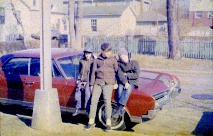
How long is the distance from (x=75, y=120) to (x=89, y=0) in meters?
43.1

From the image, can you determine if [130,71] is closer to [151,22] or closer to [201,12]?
[151,22]

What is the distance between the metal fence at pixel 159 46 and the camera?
61.3 ft

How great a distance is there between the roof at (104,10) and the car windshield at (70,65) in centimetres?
3570

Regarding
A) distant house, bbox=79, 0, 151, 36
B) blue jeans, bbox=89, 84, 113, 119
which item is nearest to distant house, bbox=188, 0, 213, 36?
distant house, bbox=79, 0, 151, 36

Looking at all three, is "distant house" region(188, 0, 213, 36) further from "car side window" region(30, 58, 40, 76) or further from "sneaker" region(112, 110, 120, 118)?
"sneaker" region(112, 110, 120, 118)

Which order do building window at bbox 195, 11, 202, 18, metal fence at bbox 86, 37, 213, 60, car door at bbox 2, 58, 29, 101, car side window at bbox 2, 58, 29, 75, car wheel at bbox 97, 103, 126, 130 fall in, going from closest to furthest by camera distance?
1. car wheel at bbox 97, 103, 126, 130
2. car door at bbox 2, 58, 29, 101
3. car side window at bbox 2, 58, 29, 75
4. metal fence at bbox 86, 37, 213, 60
5. building window at bbox 195, 11, 202, 18

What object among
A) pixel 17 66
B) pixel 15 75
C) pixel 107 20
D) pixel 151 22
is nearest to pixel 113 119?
pixel 15 75

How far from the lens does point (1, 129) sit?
18.5ft

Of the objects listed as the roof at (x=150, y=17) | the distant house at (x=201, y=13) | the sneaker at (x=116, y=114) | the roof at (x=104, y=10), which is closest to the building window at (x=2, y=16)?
the roof at (x=104, y=10)

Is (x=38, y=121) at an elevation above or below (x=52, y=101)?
below

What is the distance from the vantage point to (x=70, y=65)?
6.76 meters

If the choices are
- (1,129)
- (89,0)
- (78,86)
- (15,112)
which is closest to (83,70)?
(78,86)

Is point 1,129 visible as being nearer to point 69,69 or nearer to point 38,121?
point 38,121

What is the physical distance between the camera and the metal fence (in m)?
18.7
